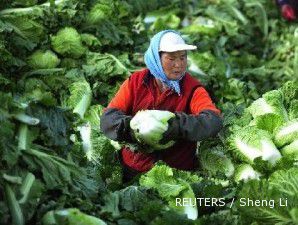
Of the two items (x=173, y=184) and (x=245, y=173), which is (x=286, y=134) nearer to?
(x=245, y=173)

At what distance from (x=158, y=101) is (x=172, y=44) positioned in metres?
0.51

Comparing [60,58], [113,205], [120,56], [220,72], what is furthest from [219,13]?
[113,205]

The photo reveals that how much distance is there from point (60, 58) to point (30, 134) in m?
2.66

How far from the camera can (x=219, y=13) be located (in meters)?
8.38

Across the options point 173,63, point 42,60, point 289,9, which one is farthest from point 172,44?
point 289,9

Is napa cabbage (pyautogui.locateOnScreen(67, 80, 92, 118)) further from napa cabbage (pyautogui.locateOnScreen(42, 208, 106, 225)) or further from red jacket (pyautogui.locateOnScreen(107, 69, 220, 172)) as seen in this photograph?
napa cabbage (pyautogui.locateOnScreen(42, 208, 106, 225))

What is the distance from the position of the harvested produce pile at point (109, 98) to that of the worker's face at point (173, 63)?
46 centimetres

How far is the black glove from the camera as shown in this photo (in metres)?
4.48

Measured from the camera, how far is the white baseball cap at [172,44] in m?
4.49

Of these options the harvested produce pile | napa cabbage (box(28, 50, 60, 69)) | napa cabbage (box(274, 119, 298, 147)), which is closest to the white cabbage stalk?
the harvested produce pile

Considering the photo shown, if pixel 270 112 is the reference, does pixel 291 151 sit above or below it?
below

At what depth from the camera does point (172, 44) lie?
454cm

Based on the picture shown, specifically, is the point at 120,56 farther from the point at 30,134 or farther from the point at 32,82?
the point at 30,134

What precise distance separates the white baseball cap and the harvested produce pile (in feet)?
2.00
